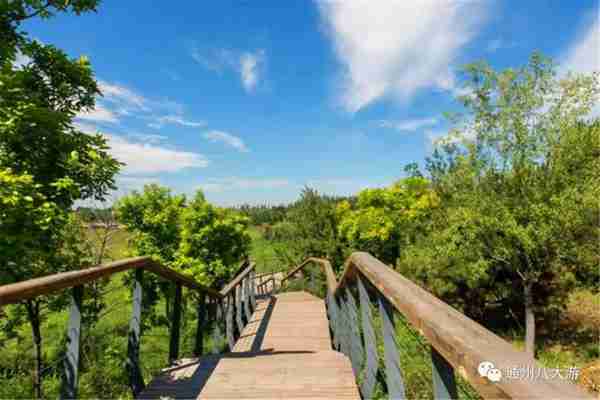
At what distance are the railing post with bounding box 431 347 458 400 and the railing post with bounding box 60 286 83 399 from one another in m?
1.69

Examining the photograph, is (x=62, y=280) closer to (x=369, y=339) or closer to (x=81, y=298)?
(x=81, y=298)

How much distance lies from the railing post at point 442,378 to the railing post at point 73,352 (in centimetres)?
169

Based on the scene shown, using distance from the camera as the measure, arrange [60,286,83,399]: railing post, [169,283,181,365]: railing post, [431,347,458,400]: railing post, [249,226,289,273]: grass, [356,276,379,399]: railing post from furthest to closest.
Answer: [249,226,289,273]: grass < [169,283,181,365]: railing post < [356,276,379,399]: railing post < [60,286,83,399]: railing post < [431,347,458,400]: railing post

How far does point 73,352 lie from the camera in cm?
156

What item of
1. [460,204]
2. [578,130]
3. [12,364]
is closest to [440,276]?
[460,204]

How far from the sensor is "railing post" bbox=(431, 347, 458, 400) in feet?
2.74

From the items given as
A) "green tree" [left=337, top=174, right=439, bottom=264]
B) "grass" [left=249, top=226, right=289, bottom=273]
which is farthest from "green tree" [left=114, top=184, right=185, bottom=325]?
"grass" [left=249, top=226, right=289, bottom=273]

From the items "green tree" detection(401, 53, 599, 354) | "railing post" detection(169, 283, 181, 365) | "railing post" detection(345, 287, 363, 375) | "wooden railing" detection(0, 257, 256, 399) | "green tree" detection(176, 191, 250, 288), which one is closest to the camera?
"wooden railing" detection(0, 257, 256, 399)

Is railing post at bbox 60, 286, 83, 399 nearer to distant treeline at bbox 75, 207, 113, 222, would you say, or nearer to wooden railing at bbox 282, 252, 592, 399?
wooden railing at bbox 282, 252, 592, 399

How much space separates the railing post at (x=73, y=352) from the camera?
4.96 feet

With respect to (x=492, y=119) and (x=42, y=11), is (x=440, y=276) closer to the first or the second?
(x=492, y=119)

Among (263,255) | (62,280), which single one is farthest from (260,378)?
(263,255)

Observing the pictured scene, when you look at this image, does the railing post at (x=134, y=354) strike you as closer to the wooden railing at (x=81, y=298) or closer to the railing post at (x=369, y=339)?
the wooden railing at (x=81, y=298)

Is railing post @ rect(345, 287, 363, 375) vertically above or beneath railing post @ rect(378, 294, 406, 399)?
beneath
